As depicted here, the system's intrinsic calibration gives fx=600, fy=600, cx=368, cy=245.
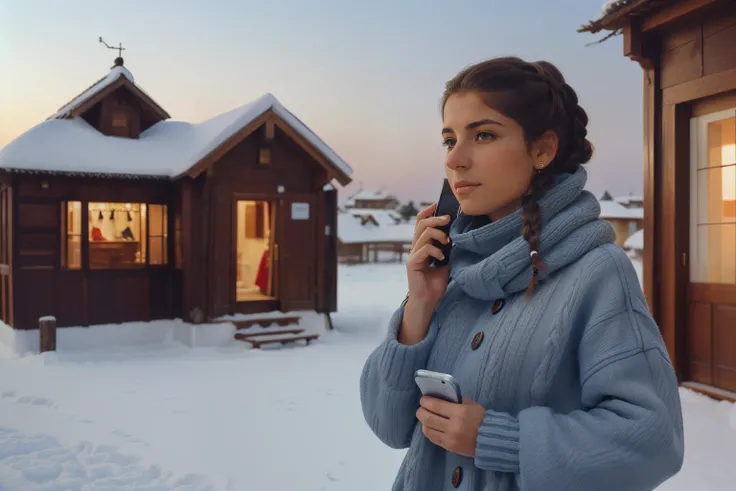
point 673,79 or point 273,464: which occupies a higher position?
point 673,79

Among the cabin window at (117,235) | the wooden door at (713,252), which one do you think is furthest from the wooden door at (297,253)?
the wooden door at (713,252)

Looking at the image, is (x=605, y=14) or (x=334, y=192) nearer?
(x=605, y=14)

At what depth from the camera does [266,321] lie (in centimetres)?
988

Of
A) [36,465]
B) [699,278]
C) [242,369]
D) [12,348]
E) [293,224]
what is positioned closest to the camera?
[36,465]

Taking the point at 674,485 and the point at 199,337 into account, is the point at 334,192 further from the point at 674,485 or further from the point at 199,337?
the point at 674,485

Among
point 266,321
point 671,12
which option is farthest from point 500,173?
point 266,321

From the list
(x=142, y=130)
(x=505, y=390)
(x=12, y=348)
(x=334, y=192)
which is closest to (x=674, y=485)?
(x=505, y=390)

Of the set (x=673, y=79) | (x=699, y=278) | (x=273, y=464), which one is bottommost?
(x=273, y=464)

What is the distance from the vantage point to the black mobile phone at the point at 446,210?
1.46 metres

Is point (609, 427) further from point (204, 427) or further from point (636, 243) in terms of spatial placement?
point (636, 243)

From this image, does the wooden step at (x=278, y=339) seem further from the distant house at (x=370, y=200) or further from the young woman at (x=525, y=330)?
the distant house at (x=370, y=200)

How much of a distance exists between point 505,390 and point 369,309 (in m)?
12.8

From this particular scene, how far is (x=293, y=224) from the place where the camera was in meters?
10.3

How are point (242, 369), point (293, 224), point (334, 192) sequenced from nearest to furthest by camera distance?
point (242, 369)
point (293, 224)
point (334, 192)
